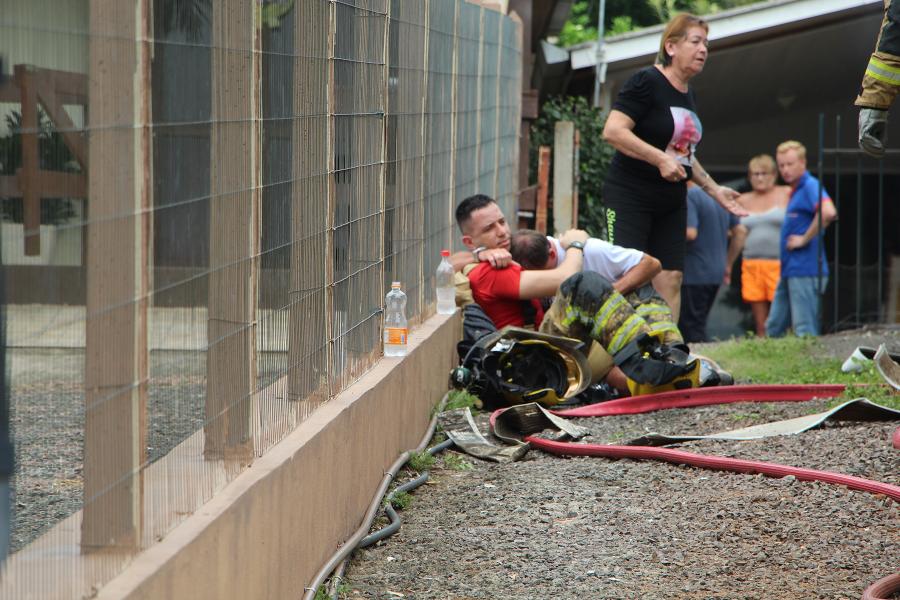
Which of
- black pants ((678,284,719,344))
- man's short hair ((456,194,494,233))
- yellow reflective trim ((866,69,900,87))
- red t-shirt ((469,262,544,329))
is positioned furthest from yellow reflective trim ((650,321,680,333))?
black pants ((678,284,719,344))

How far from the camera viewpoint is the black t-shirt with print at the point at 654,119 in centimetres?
774

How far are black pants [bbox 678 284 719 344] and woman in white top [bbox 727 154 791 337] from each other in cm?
85

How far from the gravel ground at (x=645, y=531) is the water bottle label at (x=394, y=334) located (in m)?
0.59

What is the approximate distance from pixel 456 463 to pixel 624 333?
5.06 ft

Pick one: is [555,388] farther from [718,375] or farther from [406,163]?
[406,163]

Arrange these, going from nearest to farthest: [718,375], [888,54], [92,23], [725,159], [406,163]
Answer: [92,23]
[888,54]
[406,163]
[718,375]
[725,159]

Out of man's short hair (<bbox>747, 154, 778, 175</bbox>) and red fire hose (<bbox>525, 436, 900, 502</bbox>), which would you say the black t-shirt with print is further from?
man's short hair (<bbox>747, 154, 778, 175</bbox>)

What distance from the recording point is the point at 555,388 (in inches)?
275

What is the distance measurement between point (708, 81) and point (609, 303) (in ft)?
28.3

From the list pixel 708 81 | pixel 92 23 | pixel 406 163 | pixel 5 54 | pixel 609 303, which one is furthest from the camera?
pixel 708 81

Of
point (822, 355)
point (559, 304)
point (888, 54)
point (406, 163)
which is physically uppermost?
point (888, 54)

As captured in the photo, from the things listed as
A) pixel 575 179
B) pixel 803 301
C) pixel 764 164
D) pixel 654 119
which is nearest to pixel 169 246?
pixel 654 119

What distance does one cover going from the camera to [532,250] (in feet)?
24.4

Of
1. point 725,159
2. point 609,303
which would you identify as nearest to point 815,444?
point 609,303
